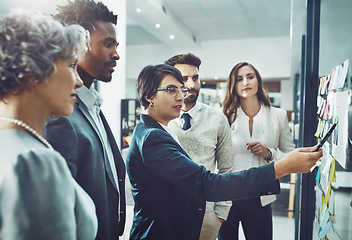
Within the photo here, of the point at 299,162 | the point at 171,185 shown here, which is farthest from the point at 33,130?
the point at 299,162

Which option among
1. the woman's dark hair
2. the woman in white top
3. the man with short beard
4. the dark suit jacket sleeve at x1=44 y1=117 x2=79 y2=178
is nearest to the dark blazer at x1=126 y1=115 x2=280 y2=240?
the woman's dark hair

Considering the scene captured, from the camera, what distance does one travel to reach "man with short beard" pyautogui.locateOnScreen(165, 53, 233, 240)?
1749 mm

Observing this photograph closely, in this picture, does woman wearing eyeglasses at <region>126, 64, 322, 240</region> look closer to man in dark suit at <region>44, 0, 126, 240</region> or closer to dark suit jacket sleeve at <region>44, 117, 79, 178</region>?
man in dark suit at <region>44, 0, 126, 240</region>

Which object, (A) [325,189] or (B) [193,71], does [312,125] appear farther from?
(B) [193,71]

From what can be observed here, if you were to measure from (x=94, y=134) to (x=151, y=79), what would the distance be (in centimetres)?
39

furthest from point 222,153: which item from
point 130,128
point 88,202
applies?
point 130,128

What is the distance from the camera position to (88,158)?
108 cm

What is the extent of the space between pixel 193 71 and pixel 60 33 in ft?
3.95

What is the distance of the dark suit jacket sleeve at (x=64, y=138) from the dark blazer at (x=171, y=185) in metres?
0.27

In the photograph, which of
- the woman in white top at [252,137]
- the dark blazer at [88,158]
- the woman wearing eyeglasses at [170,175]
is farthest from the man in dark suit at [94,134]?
the woman in white top at [252,137]

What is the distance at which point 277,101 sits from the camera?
9945 mm

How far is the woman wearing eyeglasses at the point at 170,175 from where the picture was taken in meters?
1.09

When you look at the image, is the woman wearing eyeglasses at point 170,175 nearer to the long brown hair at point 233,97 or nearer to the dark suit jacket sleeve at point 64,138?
the dark suit jacket sleeve at point 64,138

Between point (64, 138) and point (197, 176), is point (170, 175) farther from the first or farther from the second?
point (64, 138)
